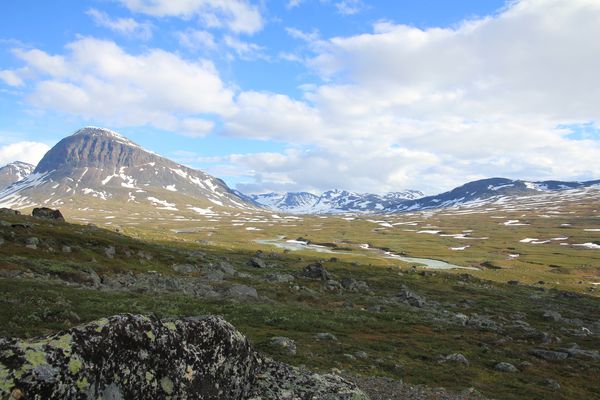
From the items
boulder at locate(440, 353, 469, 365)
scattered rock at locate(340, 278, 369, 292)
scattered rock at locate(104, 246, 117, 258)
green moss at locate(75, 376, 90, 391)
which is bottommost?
scattered rock at locate(340, 278, 369, 292)

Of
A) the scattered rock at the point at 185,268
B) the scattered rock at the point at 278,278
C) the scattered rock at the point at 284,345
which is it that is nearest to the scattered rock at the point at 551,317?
the scattered rock at the point at 278,278

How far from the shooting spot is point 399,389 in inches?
787

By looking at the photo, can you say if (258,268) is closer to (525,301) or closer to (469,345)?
(525,301)

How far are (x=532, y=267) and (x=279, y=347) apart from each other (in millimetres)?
145538

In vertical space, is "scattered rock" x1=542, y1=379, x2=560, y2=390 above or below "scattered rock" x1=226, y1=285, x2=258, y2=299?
below

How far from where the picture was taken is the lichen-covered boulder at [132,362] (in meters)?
7.36

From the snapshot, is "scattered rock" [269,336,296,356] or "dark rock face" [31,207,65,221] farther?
"dark rock face" [31,207,65,221]

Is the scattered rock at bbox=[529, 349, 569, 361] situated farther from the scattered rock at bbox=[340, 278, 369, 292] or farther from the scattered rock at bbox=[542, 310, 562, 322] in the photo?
the scattered rock at bbox=[340, 278, 369, 292]

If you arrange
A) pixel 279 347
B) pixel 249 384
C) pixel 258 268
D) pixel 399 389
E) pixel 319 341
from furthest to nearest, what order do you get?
pixel 258 268 → pixel 319 341 → pixel 279 347 → pixel 399 389 → pixel 249 384

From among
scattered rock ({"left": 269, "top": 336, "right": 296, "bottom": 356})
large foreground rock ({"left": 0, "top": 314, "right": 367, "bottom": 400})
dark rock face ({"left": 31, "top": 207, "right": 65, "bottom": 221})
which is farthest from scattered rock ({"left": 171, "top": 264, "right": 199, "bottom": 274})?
large foreground rock ({"left": 0, "top": 314, "right": 367, "bottom": 400})

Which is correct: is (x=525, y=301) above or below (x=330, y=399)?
below

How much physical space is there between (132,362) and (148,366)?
1.20 feet

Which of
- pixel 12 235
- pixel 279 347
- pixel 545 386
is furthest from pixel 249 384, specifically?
pixel 12 235

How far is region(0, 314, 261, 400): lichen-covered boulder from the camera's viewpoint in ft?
24.1
